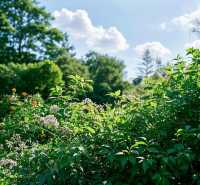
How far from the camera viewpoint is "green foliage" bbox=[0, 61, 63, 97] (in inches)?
985

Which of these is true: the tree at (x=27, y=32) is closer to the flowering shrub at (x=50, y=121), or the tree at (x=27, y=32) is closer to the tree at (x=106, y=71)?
the tree at (x=106, y=71)

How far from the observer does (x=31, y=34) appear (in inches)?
1364

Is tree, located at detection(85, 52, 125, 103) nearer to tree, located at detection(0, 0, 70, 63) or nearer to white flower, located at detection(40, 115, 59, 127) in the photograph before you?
tree, located at detection(0, 0, 70, 63)

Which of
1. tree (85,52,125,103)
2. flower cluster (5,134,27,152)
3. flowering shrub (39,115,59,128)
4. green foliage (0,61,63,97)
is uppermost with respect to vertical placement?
tree (85,52,125,103)

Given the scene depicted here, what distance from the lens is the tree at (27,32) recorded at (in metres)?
34.1

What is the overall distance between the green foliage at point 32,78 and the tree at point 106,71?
34.0 feet

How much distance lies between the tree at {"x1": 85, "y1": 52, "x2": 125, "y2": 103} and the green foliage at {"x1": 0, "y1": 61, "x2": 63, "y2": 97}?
10357mm

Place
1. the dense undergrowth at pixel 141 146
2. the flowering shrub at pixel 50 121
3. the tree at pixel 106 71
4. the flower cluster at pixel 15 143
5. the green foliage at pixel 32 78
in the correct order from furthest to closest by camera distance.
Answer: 1. the tree at pixel 106 71
2. the green foliage at pixel 32 78
3. the flower cluster at pixel 15 143
4. the flowering shrub at pixel 50 121
5. the dense undergrowth at pixel 141 146

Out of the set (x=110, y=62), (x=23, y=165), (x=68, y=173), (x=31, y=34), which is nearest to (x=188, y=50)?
(x=68, y=173)

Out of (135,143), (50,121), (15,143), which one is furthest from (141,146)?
(15,143)

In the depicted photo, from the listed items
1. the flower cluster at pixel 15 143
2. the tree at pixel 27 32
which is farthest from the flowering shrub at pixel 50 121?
the tree at pixel 27 32

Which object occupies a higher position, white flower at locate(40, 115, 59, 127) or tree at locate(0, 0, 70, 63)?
tree at locate(0, 0, 70, 63)

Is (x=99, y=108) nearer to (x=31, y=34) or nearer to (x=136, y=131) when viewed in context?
(x=136, y=131)

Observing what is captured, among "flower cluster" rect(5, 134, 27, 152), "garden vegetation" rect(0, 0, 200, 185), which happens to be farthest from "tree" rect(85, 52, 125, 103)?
"garden vegetation" rect(0, 0, 200, 185)
